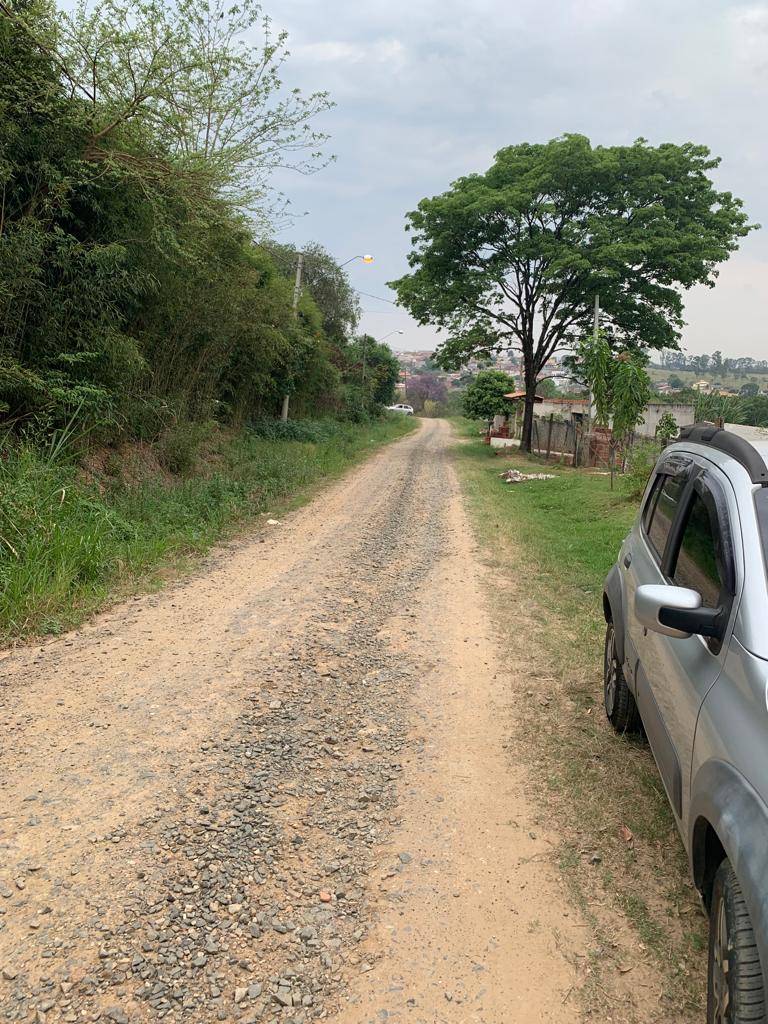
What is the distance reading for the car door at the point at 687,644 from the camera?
225cm

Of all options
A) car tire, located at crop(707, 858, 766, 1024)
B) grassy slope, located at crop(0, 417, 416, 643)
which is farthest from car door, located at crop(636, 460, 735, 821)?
grassy slope, located at crop(0, 417, 416, 643)

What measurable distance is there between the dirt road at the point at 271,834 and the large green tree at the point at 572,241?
1876 centimetres

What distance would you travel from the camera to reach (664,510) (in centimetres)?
342

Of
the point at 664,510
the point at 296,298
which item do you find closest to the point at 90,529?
the point at 664,510

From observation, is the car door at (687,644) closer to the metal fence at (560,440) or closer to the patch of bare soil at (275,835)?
the patch of bare soil at (275,835)

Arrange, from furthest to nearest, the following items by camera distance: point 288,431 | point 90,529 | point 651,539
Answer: point 288,431 < point 90,529 < point 651,539

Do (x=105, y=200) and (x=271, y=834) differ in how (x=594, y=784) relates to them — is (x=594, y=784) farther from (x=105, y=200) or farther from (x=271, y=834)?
(x=105, y=200)

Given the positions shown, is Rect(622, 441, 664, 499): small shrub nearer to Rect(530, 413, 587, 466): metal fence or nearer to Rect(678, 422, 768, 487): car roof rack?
Rect(530, 413, 587, 466): metal fence

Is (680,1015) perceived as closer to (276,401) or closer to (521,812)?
(521,812)

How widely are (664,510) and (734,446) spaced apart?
2.62ft

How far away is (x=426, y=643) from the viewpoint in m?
5.40

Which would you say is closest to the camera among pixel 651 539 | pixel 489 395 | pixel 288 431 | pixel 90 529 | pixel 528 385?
pixel 651 539

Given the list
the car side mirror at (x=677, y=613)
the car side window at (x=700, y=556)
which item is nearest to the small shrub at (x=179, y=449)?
the car side window at (x=700, y=556)

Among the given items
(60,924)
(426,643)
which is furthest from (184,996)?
(426,643)
